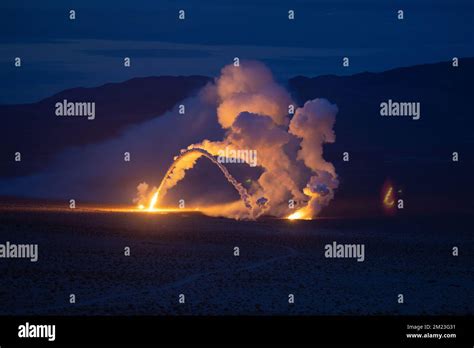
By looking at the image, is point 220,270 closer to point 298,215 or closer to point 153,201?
point 298,215

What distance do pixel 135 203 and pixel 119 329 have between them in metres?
48.2

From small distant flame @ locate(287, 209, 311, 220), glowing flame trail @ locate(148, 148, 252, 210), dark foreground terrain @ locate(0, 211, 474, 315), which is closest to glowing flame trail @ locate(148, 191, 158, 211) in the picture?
glowing flame trail @ locate(148, 148, 252, 210)

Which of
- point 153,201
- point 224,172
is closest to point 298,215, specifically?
point 224,172

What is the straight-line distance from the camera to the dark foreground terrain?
31156mm

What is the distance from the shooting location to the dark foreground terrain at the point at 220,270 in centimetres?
3116

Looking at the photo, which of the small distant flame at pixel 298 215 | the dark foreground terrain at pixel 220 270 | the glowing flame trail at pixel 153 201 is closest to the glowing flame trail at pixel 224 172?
the glowing flame trail at pixel 153 201

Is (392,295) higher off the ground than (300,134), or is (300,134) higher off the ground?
(300,134)

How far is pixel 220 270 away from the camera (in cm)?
3728

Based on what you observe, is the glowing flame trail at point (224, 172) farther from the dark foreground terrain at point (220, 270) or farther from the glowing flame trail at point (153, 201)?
the dark foreground terrain at point (220, 270)

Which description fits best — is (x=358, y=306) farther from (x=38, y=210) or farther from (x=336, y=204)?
(x=336, y=204)

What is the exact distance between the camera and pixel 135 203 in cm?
7400

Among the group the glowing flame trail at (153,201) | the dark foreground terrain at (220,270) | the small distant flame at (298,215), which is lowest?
the dark foreground terrain at (220,270)

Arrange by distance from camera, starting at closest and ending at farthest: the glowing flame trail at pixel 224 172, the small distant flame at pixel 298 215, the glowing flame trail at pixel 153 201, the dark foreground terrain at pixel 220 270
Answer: the dark foreground terrain at pixel 220 270, the glowing flame trail at pixel 224 172, the small distant flame at pixel 298 215, the glowing flame trail at pixel 153 201

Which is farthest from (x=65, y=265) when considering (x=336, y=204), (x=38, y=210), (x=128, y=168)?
(x=128, y=168)
